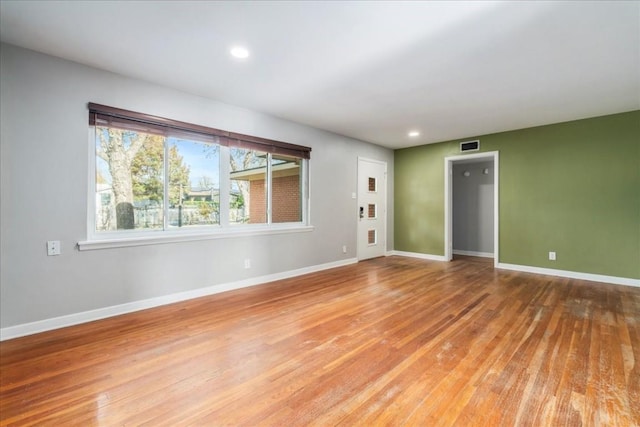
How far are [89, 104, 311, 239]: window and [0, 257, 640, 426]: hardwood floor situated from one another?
1052 mm

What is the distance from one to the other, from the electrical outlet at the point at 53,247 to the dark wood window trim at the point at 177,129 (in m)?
1.20

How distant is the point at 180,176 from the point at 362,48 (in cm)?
256

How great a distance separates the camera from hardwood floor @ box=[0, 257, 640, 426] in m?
1.65

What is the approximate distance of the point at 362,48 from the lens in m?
2.61

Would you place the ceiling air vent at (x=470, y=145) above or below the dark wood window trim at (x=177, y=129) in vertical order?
above

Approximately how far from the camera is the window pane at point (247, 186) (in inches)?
164

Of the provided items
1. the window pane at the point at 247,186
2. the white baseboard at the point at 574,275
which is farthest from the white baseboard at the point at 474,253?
the window pane at the point at 247,186

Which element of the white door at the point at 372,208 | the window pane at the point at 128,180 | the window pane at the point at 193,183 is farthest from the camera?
the white door at the point at 372,208

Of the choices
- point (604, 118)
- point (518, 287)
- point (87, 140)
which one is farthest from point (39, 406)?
point (604, 118)

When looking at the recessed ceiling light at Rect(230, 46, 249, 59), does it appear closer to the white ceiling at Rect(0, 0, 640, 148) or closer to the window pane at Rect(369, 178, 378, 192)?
the white ceiling at Rect(0, 0, 640, 148)

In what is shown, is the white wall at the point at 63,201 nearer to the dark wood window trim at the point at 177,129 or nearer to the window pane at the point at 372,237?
the dark wood window trim at the point at 177,129

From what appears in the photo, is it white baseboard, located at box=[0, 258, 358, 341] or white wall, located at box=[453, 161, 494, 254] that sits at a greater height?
white wall, located at box=[453, 161, 494, 254]

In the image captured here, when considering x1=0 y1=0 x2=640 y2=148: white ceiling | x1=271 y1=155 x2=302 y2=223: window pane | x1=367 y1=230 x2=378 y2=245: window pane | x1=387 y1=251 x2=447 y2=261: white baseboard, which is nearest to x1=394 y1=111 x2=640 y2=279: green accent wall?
x1=0 y1=0 x2=640 y2=148: white ceiling

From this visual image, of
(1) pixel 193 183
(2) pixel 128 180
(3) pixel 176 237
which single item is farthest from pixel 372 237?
(2) pixel 128 180
